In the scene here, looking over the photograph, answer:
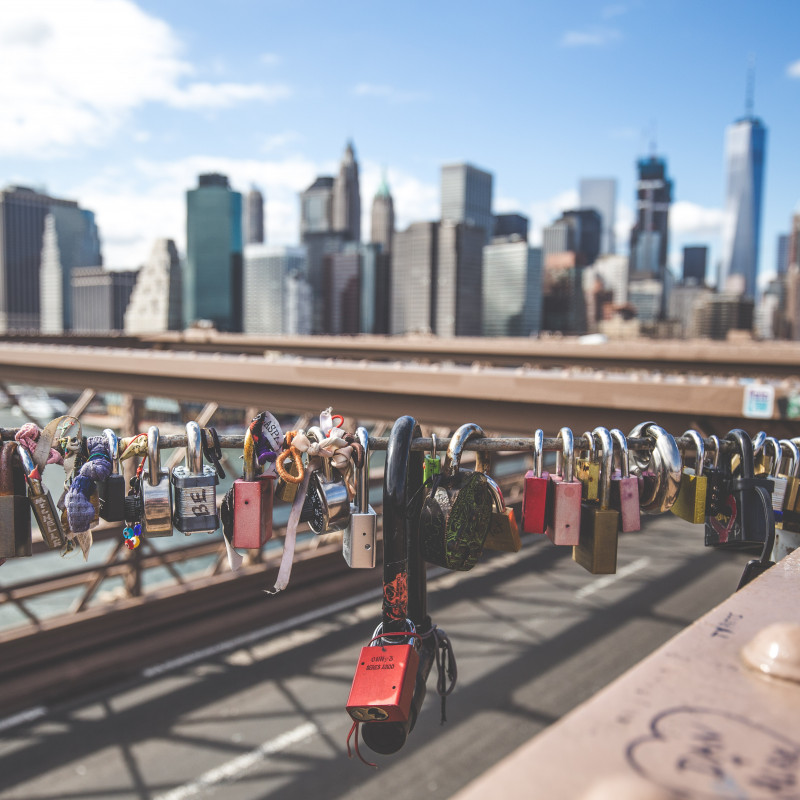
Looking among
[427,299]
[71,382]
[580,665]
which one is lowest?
[580,665]

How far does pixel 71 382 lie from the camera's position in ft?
41.7

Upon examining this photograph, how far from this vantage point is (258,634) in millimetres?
11516

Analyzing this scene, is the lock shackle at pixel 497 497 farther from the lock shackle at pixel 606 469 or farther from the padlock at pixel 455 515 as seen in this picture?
the lock shackle at pixel 606 469

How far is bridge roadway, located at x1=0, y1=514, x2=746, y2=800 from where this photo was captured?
25.8 ft

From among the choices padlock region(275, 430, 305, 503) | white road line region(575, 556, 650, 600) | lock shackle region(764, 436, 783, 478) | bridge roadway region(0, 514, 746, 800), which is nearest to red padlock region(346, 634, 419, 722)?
padlock region(275, 430, 305, 503)

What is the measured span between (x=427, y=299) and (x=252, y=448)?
186 metres

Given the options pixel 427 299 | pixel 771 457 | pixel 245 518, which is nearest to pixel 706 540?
pixel 771 457

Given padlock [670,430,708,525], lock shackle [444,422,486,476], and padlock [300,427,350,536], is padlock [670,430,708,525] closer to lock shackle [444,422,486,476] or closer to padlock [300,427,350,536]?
lock shackle [444,422,486,476]

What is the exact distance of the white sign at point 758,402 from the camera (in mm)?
5535

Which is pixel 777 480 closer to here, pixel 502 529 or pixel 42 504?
pixel 502 529

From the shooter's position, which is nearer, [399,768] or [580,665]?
[399,768]

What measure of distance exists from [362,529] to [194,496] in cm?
48

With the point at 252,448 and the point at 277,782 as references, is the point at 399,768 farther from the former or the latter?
the point at 252,448

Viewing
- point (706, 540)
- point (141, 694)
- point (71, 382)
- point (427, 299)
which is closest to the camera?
point (706, 540)
